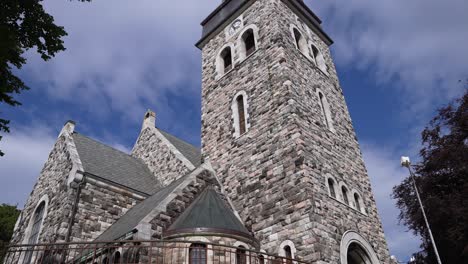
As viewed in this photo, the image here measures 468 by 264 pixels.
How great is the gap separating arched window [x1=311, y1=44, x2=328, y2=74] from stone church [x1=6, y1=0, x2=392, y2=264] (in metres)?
0.08

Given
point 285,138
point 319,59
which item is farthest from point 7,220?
point 319,59

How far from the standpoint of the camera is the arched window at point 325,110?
15.4m

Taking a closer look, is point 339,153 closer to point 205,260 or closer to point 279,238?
point 279,238

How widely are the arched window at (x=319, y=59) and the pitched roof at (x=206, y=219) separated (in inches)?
400

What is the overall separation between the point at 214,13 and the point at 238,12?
2.43m

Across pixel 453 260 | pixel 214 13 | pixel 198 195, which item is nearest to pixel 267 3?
pixel 214 13

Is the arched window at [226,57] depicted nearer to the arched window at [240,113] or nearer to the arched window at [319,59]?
the arched window at [240,113]

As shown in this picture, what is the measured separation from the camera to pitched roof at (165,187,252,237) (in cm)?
955

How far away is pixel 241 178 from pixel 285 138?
2.33m

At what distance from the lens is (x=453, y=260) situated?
52.2 ft

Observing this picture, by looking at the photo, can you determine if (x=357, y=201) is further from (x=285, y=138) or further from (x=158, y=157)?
(x=158, y=157)

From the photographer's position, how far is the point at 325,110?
625 inches

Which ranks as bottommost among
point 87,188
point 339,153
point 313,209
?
point 313,209

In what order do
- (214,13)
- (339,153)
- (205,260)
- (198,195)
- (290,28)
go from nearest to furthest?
(205,260)
(198,195)
(339,153)
(290,28)
(214,13)
